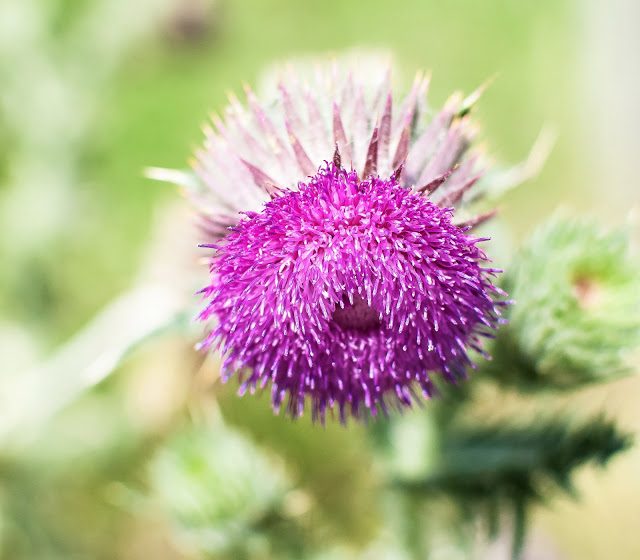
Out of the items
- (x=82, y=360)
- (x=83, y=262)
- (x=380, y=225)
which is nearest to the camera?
(x=380, y=225)

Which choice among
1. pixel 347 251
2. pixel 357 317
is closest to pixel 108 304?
pixel 357 317

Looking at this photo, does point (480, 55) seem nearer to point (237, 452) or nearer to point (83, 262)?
point (83, 262)

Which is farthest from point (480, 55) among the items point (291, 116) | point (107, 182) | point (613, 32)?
point (291, 116)

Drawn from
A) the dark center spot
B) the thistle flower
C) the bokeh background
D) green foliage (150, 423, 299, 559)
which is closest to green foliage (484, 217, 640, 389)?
the thistle flower

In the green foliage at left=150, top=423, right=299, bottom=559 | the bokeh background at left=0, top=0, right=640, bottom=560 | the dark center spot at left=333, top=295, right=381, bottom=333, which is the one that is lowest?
the green foliage at left=150, top=423, right=299, bottom=559

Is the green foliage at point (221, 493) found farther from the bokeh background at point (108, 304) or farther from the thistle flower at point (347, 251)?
the thistle flower at point (347, 251)

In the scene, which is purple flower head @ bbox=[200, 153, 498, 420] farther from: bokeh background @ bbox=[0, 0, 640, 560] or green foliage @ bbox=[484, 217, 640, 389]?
bokeh background @ bbox=[0, 0, 640, 560]

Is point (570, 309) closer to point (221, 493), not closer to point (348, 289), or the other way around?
point (348, 289)

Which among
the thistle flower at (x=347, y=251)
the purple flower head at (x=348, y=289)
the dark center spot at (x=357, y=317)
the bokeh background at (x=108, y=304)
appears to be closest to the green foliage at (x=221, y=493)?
the bokeh background at (x=108, y=304)
